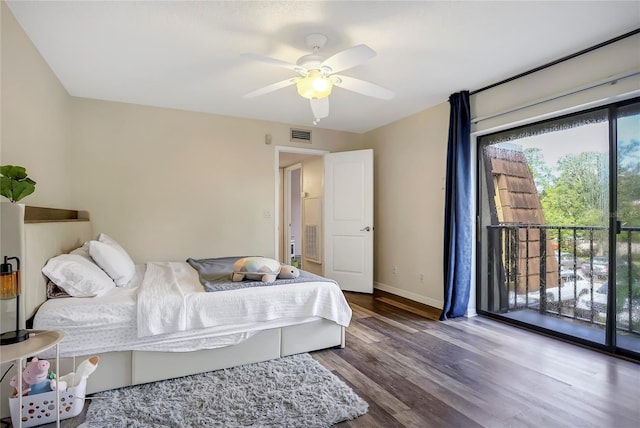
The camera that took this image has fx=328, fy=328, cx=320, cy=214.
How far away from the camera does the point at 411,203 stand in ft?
13.9

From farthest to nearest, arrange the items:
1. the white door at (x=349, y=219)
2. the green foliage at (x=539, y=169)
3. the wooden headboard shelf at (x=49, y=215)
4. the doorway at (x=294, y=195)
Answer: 1. the doorway at (x=294, y=195)
2. the white door at (x=349, y=219)
3. the green foliage at (x=539, y=169)
4. the wooden headboard shelf at (x=49, y=215)

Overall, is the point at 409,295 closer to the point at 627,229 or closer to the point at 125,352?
the point at 627,229

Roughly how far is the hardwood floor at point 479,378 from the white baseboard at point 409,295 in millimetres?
620

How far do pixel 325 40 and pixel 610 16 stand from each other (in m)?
1.85

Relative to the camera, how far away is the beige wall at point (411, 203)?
384 centimetres

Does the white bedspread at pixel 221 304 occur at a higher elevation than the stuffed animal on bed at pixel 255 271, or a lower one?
lower

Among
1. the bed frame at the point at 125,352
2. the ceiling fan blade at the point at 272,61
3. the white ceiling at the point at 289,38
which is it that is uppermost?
the white ceiling at the point at 289,38

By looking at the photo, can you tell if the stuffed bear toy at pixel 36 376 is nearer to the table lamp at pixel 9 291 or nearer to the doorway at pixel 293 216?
the table lamp at pixel 9 291

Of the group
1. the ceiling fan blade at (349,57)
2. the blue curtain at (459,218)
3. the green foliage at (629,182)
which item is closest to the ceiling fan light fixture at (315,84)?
the ceiling fan blade at (349,57)

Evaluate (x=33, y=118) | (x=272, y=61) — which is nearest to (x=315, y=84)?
(x=272, y=61)

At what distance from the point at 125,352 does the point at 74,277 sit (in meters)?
0.59

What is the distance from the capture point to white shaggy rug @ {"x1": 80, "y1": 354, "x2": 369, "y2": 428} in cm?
174

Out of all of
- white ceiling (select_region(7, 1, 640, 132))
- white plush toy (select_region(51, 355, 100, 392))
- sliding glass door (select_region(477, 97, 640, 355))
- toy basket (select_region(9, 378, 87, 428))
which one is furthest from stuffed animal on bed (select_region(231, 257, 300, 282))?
sliding glass door (select_region(477, 97, 640, 355))

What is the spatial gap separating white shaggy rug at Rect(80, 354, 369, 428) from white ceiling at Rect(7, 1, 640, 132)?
235 centimetres
